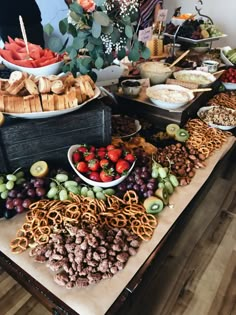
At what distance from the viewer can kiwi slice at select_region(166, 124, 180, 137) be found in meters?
1.25

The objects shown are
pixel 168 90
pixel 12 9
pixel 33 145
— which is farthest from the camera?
pixel 12 9

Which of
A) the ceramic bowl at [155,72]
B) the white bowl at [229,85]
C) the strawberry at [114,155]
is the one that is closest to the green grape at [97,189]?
the strawberry at [114,155]

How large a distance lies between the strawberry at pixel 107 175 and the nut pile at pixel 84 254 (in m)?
0.18

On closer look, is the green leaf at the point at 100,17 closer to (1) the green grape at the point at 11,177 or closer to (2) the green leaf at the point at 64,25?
(2) the green leaf at the point at 64,25

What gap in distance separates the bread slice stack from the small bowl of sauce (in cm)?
47

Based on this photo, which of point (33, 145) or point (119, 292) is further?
point (33, 145)

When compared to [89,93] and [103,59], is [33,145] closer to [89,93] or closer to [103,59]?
[89,93]

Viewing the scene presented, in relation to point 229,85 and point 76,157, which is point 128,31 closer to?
point 76,157

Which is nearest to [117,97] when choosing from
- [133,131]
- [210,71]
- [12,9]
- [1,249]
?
[133,131]

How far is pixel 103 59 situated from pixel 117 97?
356 millimetres

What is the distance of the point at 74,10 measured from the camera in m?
0.91

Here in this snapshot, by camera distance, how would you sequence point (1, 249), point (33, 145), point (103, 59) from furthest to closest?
1. point (103, 59)
2. point (33, 145)
3. point (1, 249)

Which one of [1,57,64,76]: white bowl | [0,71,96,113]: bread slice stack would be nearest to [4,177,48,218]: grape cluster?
[0,71,96,113]: bread slice stack

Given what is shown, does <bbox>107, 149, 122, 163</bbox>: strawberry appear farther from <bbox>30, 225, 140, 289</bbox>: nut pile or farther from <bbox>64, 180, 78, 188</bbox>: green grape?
<bbox>30, 225, 140, 289</bbox>: nut pile
